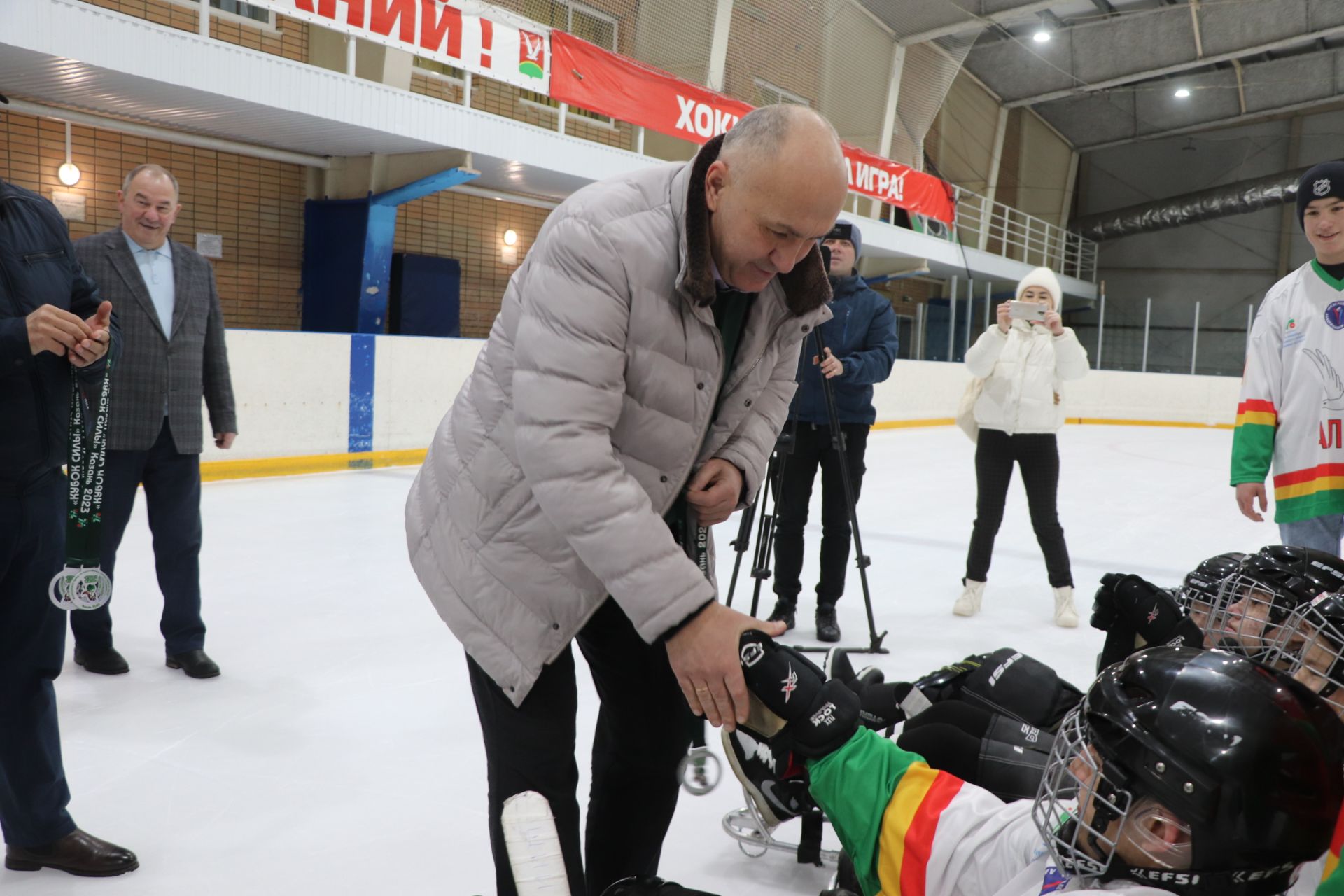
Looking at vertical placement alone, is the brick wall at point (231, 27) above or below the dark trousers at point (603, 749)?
above

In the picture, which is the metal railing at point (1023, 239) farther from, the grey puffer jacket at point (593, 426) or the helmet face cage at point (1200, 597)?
the grey puffer jacket at point (593, 426)

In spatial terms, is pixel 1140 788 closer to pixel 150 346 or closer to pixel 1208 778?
pixel 1208 778

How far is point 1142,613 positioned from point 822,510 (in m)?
1.96

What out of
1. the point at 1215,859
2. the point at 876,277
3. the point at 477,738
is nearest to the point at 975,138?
the point at 876,277

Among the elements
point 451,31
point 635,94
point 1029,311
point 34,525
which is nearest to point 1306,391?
point 1029,311

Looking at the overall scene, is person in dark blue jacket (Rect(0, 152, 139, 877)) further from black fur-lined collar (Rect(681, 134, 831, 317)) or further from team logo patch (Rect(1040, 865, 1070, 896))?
team logo patch (Rect(1040, 865, 1070, 896))

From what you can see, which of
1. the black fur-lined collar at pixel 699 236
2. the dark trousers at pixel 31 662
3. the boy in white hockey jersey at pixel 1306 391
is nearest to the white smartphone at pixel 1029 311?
the boy in white hockey jersey at pixel 1306 391

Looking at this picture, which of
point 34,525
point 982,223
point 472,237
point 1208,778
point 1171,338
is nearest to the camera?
point 1208,778

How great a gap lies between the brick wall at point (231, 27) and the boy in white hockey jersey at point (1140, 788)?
8.63 meters

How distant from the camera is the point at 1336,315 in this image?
245 cm

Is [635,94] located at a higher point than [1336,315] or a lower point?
higher

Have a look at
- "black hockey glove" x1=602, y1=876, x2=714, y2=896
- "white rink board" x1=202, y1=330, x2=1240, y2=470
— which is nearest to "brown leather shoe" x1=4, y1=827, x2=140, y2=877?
"black hockey glove" x1=602, y1=876, x2=714, y2=896

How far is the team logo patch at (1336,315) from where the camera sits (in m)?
2.44

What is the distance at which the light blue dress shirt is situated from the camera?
3.17 metres
